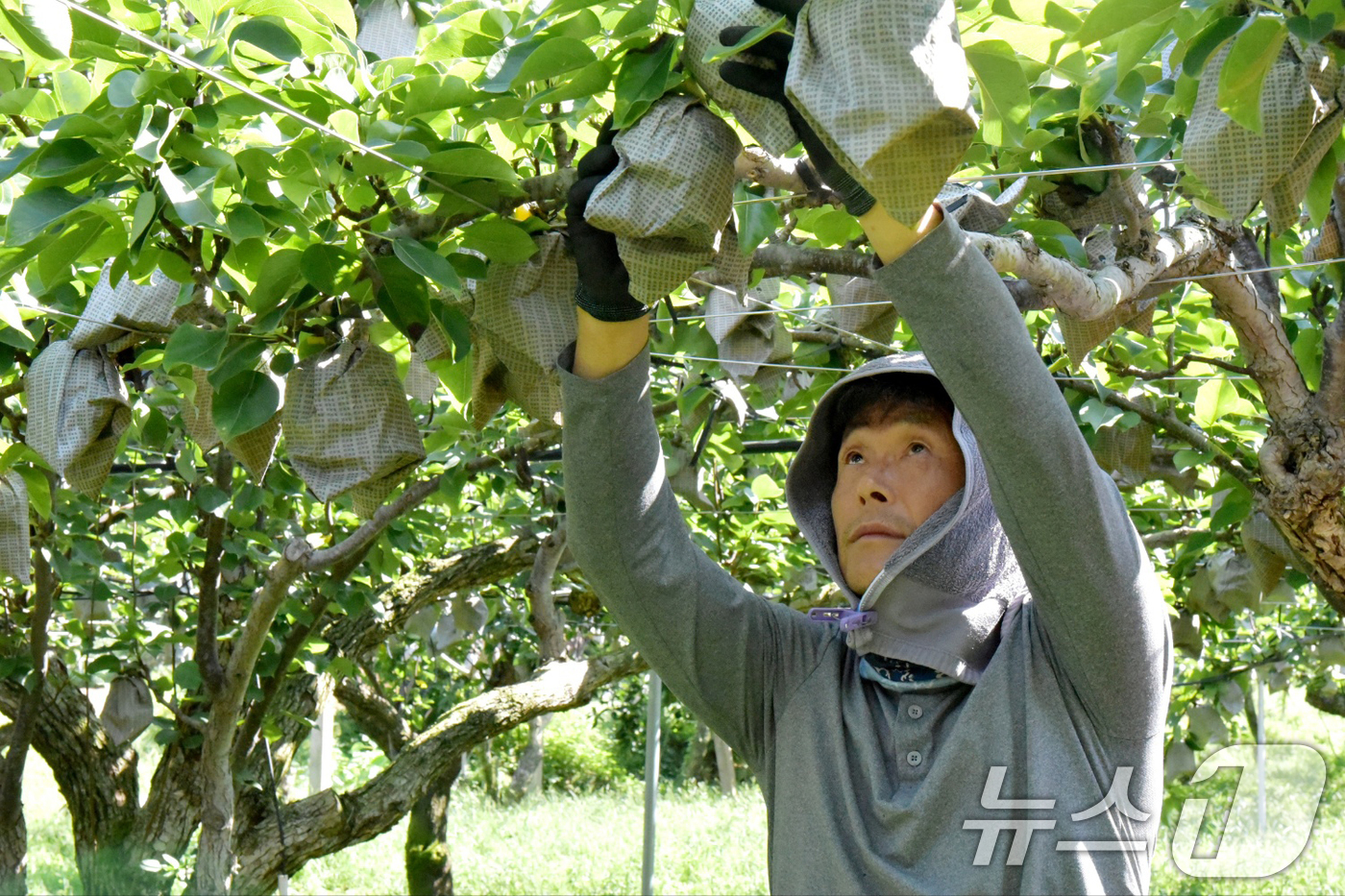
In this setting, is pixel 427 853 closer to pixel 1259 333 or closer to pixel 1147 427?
pixel 1147 427

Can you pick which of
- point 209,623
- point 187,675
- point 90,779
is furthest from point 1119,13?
point 90,779

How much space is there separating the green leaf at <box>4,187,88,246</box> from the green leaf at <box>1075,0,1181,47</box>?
2.68 feet

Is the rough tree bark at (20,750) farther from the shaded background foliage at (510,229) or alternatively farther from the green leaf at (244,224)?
the green leaf at (244,224)

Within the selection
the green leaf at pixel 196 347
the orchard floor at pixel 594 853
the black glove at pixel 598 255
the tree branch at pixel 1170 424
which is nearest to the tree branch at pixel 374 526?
the tree branch at pixel 1170 424

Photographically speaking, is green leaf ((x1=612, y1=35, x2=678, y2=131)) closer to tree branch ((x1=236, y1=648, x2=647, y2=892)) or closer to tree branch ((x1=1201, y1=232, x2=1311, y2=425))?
tree branch ((x1=1201, y1=232, x2=1311, y2=425))

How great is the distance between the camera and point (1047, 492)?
40.3 inches

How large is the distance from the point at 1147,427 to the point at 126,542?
3.21 metres

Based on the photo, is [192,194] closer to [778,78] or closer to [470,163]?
[470,163]

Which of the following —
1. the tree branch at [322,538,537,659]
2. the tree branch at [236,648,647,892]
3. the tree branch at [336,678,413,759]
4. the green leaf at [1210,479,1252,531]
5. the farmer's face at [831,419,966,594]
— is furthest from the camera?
the tree branch at [336,678,413,759]

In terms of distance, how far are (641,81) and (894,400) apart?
0.50 metres

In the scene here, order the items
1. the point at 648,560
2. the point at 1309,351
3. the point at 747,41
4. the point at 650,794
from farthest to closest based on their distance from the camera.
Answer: the point at 650,794 < the point at 1309,351 < the point at 648,560 < the point at 747,41

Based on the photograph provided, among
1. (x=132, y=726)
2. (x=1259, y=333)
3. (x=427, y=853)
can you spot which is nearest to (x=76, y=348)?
(x=1259, y=333)

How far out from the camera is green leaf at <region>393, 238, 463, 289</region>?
109 cm

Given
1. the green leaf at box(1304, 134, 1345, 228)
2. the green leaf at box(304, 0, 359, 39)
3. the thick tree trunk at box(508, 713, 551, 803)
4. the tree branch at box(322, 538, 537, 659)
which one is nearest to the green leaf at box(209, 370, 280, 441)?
the green leaf at box(304, 0, 359, 39)
